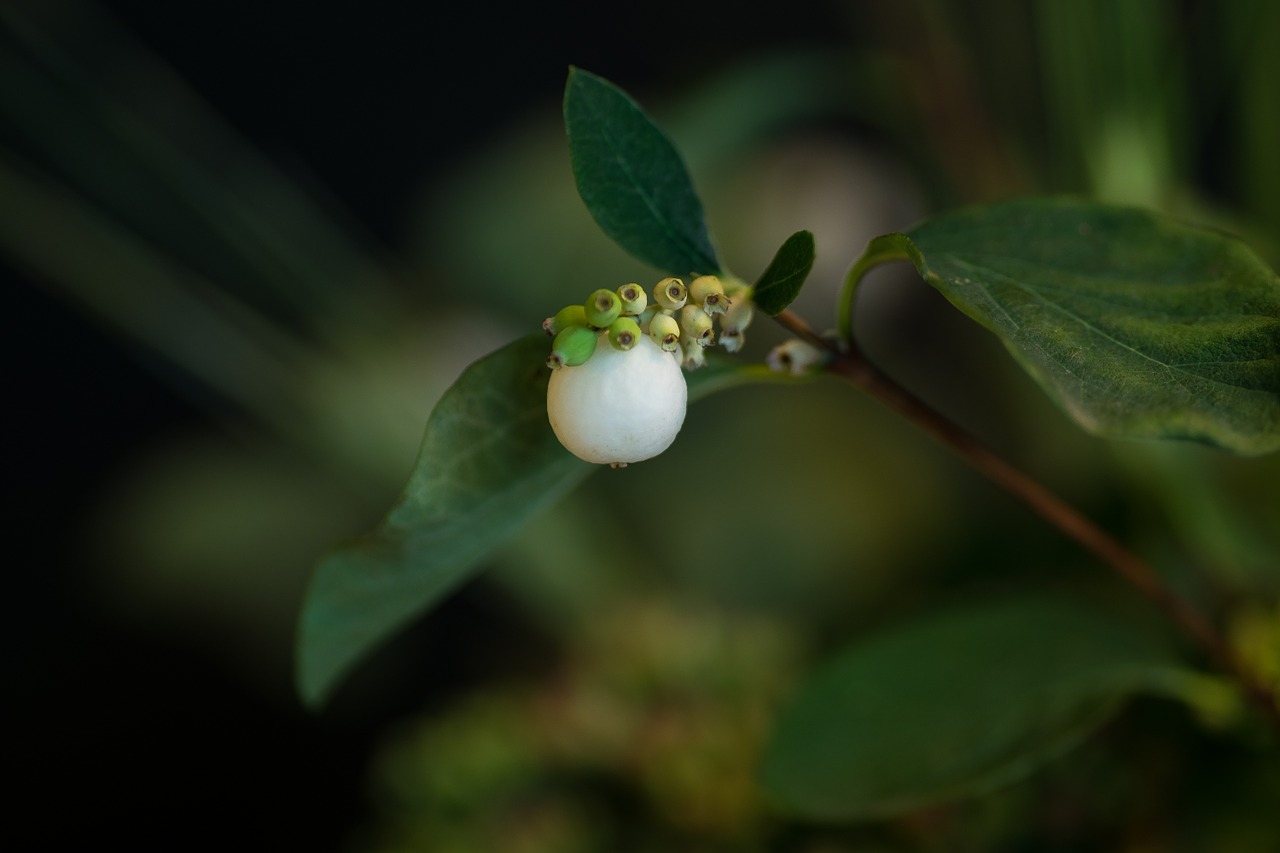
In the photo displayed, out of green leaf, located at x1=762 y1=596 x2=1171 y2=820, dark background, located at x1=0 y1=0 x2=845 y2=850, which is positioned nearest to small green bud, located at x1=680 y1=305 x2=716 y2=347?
green leaf, located at x1=762 y1=596 x2=1171 y2=820

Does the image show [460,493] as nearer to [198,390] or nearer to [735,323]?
[735,323]

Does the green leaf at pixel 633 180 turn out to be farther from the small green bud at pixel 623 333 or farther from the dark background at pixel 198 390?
the dark background at pixel 198 390

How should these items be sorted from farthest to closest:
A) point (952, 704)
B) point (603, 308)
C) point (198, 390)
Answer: point (198, 390)
point (952, 704)
point (603, 308)

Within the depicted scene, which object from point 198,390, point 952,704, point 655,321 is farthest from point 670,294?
point 198,390

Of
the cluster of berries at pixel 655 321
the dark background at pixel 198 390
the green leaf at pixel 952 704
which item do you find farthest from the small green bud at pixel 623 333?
the dark background at pixel 198 390

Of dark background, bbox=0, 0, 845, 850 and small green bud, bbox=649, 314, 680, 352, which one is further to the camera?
dark background, bbox=0, 0, 845, 850

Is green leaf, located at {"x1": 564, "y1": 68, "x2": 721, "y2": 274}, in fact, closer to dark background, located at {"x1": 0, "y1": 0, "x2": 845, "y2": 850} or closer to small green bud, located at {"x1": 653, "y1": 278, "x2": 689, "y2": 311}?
small green bud, located at {"x1": 653, "y1": 278, "x2": 689, "y2": 311}

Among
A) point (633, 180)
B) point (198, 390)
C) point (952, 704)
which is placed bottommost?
point (952, 704)
